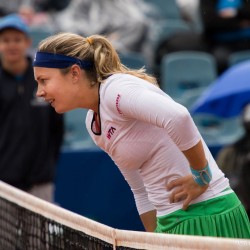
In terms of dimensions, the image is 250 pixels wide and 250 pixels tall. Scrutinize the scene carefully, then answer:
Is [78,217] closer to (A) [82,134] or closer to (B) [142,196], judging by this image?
(B) [142,196]

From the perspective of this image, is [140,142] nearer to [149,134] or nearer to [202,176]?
[149,134]

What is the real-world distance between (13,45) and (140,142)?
3234 mm

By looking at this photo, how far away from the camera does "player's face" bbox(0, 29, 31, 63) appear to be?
265 inches

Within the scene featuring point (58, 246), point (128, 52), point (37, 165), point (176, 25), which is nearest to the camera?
point (58, 246)

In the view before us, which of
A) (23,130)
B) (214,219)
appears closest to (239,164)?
(23,130)

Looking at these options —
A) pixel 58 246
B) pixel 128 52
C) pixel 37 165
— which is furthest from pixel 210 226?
pixel 128 52

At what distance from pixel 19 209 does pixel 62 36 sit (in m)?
1.34

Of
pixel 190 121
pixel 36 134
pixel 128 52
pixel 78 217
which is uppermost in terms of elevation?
pixel 190 121

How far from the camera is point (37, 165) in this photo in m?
6.68

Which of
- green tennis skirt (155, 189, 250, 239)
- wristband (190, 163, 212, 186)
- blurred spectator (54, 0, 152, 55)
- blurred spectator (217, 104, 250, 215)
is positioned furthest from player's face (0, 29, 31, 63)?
blurred spectator (54, 0, 152, 55)

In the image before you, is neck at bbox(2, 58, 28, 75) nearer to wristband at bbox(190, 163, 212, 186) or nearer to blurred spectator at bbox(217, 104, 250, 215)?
blurred spectator at bbox(217, 104, 250, 215)

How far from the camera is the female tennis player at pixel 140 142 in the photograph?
3760 mm

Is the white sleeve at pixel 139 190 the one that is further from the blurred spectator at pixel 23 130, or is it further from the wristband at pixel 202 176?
the blurred spectator at pixel 23 130

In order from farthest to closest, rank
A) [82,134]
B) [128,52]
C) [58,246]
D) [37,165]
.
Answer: [128,52]
[82,134]
[37,165]
[58,246]
